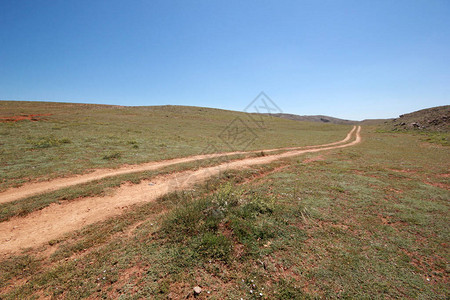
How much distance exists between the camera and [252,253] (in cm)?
458

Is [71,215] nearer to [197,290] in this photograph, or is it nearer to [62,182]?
[62,182]

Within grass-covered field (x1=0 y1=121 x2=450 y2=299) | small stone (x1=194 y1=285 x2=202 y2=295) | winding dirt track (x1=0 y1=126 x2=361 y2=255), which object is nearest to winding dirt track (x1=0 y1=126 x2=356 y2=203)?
winding dirt track (x1=0 y1=126 x2=361 y2=255)

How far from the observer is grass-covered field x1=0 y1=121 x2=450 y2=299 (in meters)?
3.73

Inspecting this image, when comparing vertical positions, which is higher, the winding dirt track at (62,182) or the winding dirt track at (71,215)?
the winding dirt track at (62,182)

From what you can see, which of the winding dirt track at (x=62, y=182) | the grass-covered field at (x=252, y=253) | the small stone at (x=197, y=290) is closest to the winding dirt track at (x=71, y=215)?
the winding dirt track at (x=62, y=182)

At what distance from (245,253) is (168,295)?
205 cm

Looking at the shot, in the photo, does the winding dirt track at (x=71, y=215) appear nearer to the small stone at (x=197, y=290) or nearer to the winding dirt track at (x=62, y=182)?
the winding dirt track at (x=62, y=182)

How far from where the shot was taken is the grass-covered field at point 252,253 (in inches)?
147

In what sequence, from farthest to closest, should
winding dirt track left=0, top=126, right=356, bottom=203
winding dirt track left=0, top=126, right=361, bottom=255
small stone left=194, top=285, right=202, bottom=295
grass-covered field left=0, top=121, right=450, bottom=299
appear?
winding dirt track left=0, top=126, right=356, bottom=203
winding dirt track left=0, top=126, right=361, bottom=255
grass-covered field left=0, top=121, right=450, bottom=299
small stone left=194, top=285, right=202, bottom=295

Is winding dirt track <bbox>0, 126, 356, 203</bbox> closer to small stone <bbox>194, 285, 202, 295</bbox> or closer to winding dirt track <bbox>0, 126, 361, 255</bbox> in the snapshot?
winding dirt track <bbox>0, 126, 361, 255</bbox>

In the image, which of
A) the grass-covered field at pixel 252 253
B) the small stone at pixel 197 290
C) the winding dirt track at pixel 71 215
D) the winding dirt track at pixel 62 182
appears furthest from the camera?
the winding dirt track at pixel 62 182

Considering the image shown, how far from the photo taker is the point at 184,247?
4.74 meters

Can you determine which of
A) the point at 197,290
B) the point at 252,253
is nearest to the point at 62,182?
the point at 197,290

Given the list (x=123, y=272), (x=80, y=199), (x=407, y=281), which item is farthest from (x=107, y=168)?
(x=407, y=281)
